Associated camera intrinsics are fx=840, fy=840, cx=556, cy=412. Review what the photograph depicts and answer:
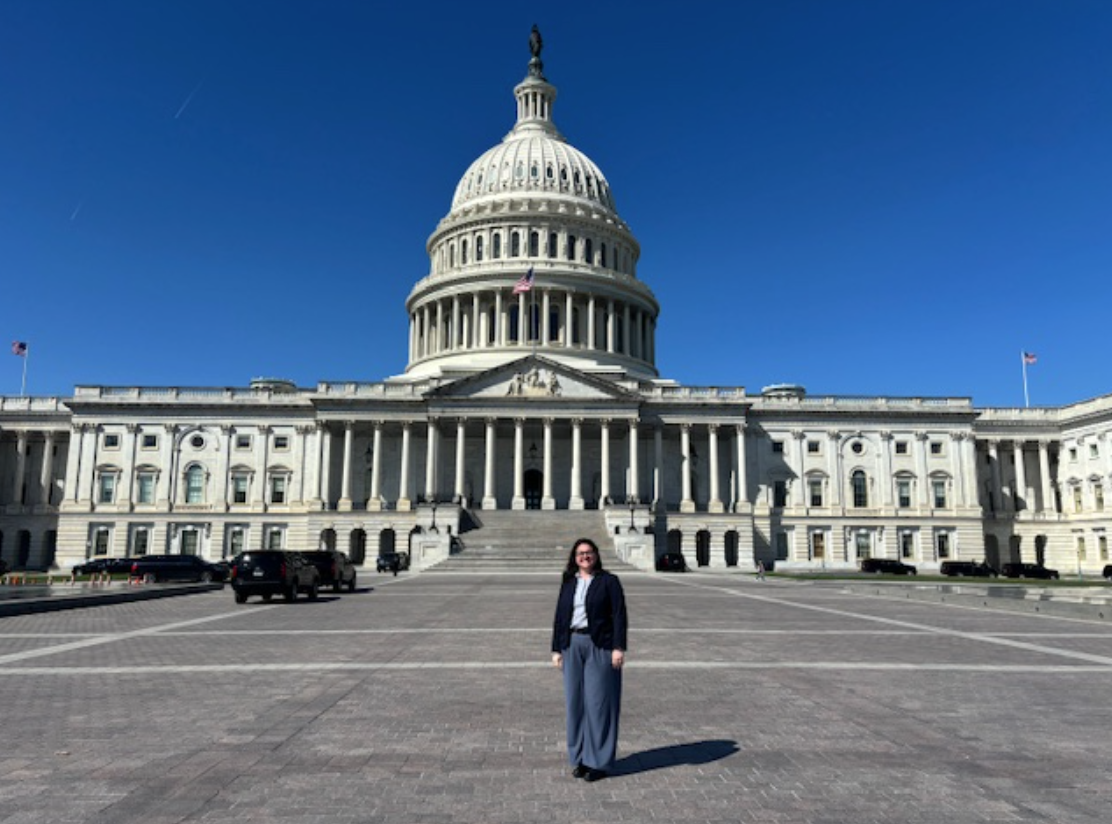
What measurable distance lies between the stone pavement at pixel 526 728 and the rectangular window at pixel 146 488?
63.2m

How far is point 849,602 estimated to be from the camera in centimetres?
3042

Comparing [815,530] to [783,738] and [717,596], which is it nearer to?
[717,596]

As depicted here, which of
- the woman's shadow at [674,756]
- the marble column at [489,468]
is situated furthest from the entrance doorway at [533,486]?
the woman's shadow at [674,756]

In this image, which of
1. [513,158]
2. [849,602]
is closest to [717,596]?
[849,602]

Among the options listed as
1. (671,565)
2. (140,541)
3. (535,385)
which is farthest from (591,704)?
(140,541)

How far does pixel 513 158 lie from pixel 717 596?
A: 77.8m

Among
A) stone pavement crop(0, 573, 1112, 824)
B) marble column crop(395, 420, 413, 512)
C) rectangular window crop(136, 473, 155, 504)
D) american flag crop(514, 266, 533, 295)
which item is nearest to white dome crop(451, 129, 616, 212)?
american flag crop(514, 266, 533, 295)

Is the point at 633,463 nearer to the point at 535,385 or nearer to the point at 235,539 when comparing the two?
the point at 535,385

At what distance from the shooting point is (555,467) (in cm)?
7831

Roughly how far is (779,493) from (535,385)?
993 inches

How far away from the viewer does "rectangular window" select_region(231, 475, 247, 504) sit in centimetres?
7681

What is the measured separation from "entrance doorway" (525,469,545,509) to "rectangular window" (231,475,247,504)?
2590 centimetres

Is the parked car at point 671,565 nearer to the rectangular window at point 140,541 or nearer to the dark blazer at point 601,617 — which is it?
the rectangular window at point 140,541

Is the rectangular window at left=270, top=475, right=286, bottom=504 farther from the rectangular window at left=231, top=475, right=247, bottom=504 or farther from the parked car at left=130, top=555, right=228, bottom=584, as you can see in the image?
Answer: the parked car at left=130, top=555, right=228, bottom=584
